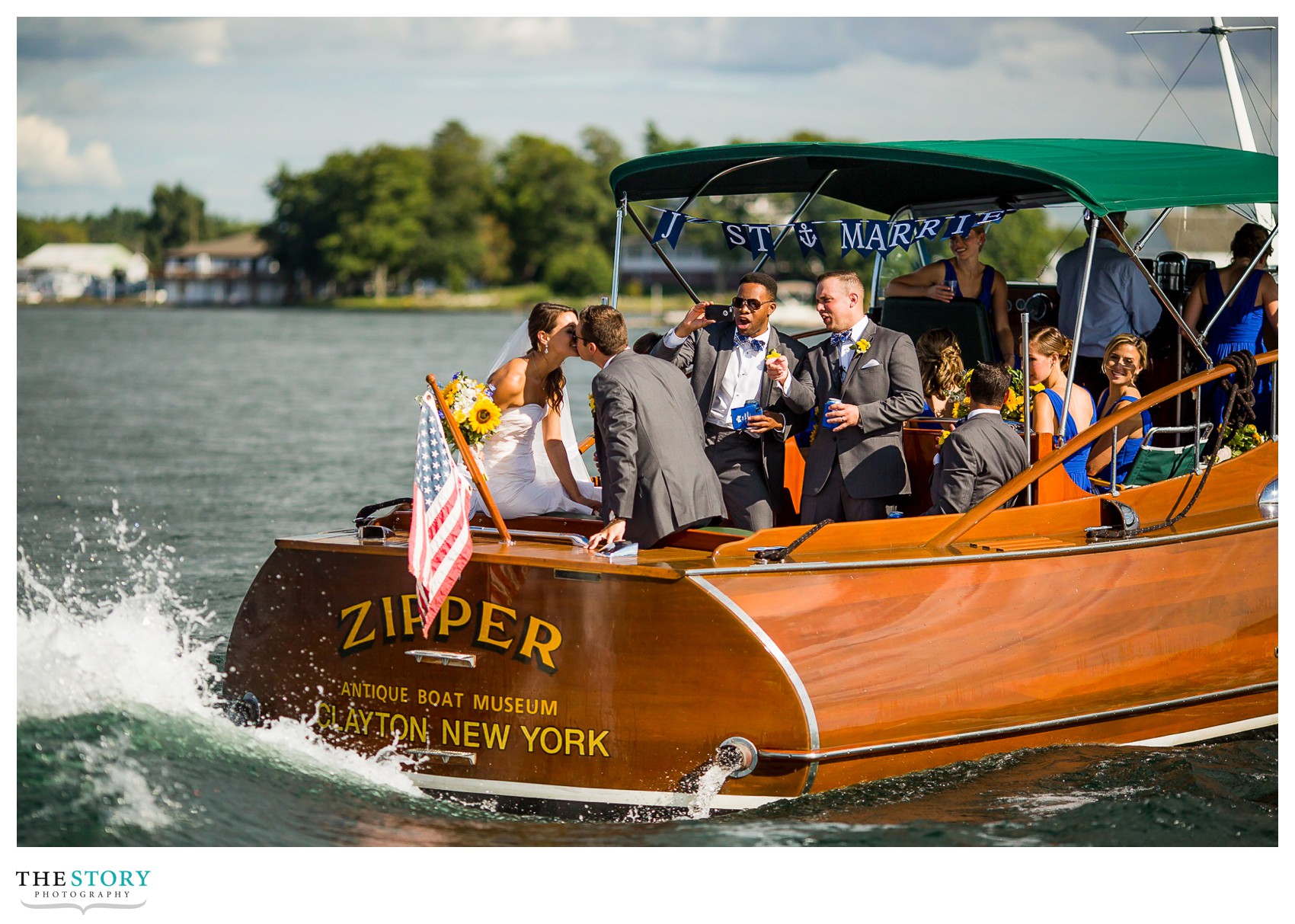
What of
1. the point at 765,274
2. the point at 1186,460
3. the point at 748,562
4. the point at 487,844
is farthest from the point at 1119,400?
the point at 487,844

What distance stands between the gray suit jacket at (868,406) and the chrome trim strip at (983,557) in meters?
0.70

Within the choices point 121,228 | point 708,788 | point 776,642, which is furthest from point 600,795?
point 121,228

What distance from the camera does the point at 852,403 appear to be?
6133 millimetres

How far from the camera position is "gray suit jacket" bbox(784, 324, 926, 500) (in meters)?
6.02

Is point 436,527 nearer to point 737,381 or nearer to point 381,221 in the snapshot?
point 737,381

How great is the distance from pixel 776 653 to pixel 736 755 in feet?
1.32

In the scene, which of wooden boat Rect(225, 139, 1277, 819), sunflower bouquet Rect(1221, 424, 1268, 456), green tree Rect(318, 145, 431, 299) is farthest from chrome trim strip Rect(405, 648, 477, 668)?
green tree Rect(318, 145, 431, 299)

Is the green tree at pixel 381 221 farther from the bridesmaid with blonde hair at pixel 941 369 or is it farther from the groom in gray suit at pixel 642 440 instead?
the groom in gray suit at pixel 642 440

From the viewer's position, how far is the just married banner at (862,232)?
732cm

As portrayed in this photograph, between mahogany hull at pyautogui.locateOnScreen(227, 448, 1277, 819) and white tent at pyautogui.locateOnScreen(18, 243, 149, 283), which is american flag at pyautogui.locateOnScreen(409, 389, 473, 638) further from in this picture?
white tent at pyautogui.locateOnScreen(18, 243, 149, 283)

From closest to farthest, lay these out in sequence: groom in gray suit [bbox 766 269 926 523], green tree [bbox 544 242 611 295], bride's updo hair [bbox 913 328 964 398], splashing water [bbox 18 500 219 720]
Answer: groom in gray suit [bbox 766 269 926 523] < splashing water [bbox 18 500 219 720] < bride's updo hair [bbox 913 328 964 398] < green tree [bbox 544 242 611 295]

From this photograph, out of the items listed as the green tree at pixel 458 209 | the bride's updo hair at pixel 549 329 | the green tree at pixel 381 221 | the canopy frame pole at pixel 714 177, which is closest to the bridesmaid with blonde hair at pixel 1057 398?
the canopy frame pole at pixel 714 177

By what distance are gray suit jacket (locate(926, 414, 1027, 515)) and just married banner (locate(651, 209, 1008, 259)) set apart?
1.62m
